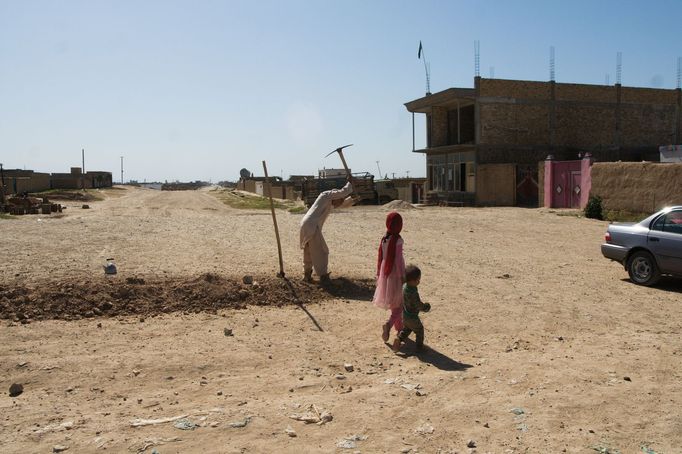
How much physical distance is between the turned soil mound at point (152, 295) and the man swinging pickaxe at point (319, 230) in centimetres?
31

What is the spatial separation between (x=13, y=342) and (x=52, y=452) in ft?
8.85

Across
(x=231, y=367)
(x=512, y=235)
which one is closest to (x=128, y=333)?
(x=231, y=367)

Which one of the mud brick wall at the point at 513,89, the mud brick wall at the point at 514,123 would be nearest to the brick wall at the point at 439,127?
the mud brick wall at the point at 513,89

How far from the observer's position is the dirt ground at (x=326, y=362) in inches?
157

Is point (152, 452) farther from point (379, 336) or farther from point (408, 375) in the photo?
point (379, 336)

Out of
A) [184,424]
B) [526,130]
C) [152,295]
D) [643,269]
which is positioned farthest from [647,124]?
[184,424]

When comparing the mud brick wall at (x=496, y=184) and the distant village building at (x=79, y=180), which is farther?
the distant village building at (x=79, y=180)

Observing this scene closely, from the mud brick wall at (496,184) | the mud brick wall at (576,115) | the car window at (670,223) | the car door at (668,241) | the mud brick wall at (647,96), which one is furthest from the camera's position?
the mud brick wall at (647,96)

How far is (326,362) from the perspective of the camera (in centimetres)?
557

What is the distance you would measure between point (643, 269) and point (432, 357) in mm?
5498

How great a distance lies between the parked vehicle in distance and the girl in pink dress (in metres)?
5.35

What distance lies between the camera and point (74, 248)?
1323 centimetres

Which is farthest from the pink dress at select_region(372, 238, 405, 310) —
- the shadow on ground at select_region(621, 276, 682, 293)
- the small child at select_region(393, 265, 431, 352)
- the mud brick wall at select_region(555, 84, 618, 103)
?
the mud brick wall at select_region(555, 84, 618, 103)

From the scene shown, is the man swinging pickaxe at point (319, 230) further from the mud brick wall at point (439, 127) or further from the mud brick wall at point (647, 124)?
the mud brick wall at point (647, 124)
